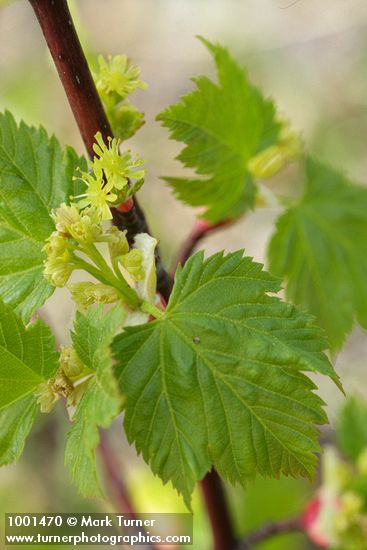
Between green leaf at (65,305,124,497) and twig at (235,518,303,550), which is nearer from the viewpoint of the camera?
green leaf at (65,305,124,497)

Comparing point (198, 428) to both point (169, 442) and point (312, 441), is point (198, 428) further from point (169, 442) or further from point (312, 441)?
point (312, 441)

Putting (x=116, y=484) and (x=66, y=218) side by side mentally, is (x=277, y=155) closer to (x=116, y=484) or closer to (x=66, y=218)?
(x=66, y=218)

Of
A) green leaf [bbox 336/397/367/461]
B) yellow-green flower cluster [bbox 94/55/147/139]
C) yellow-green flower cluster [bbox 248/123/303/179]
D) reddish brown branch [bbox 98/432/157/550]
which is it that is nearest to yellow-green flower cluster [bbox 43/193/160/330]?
yellow-green flower cluster [bbox 94/55/147/139]

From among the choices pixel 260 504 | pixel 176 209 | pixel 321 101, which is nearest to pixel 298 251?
pixel 260 504

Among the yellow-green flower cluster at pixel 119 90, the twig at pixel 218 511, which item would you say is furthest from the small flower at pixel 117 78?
the twig at pixel 218 511

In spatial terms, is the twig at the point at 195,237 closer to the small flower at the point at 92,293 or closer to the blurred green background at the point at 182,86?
the small flower at the point at 92,293

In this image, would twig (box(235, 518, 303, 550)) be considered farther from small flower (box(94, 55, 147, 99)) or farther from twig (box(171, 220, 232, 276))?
small flower (box(94, 55, 147, 99))

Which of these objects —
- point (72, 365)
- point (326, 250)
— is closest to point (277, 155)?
point (326, 250)
